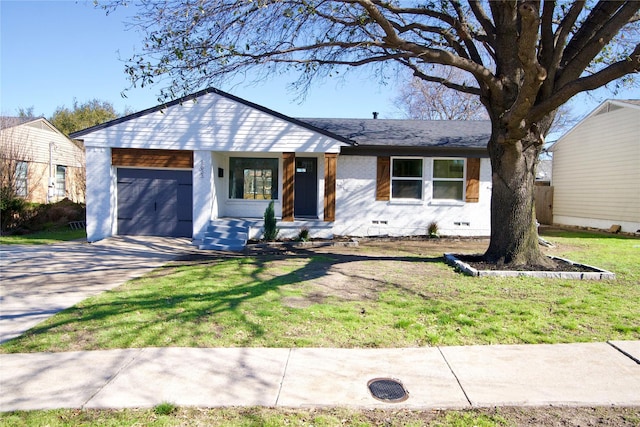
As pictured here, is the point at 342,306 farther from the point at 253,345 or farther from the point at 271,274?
the point at 271,274

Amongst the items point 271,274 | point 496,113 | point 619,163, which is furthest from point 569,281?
point 619,163

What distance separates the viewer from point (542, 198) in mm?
22328

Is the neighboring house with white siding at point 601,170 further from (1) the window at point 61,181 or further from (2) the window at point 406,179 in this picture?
(1) the window at point 61,181

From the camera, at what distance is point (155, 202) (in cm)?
1376

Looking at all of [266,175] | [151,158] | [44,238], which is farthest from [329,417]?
[44,238]

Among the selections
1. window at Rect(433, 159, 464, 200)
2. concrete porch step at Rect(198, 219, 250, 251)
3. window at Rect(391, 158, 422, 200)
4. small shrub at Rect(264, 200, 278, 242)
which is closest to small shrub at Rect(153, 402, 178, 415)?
concrete porch step at Rect(198, 219, 250, 251)

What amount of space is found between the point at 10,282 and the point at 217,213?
709cm

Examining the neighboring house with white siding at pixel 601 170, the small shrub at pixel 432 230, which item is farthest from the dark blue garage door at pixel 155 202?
the neighboring house with white siding at pixel 601 170

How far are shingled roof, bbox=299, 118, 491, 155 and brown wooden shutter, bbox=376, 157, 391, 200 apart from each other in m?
0.48

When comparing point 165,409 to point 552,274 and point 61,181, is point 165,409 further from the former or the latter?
point 61,181

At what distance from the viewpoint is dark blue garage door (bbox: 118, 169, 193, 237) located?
1369cm

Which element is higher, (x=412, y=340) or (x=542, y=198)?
(x=542, y=198)

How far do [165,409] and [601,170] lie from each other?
20.2 metres

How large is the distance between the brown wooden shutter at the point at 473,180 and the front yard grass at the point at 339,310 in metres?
6.43
